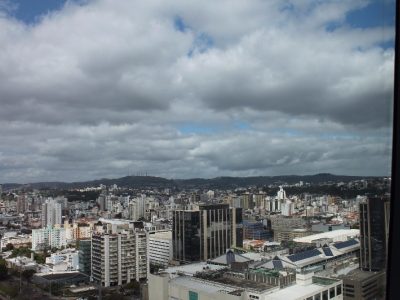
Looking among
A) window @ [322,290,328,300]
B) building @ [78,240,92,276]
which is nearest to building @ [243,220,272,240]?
building @ [78,240,92,276]

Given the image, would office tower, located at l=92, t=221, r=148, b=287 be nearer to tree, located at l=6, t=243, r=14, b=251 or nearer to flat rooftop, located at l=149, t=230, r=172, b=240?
flat rooftop, located at l=149, t=230, r=172, b=240

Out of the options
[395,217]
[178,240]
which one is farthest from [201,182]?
[395,217]

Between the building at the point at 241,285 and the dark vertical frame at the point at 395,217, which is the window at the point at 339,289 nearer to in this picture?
the building at the point at 241,285

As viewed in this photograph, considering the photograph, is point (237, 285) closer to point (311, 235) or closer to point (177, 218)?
point (177, 218)

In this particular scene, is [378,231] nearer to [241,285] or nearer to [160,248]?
[241,285]

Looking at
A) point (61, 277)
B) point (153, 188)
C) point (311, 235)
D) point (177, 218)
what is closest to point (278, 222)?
point (311, 235)

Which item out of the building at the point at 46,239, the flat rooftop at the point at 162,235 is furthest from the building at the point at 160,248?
the building at the point at 46,239

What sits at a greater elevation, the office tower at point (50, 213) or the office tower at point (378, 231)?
the office tower at point (378, 231)
